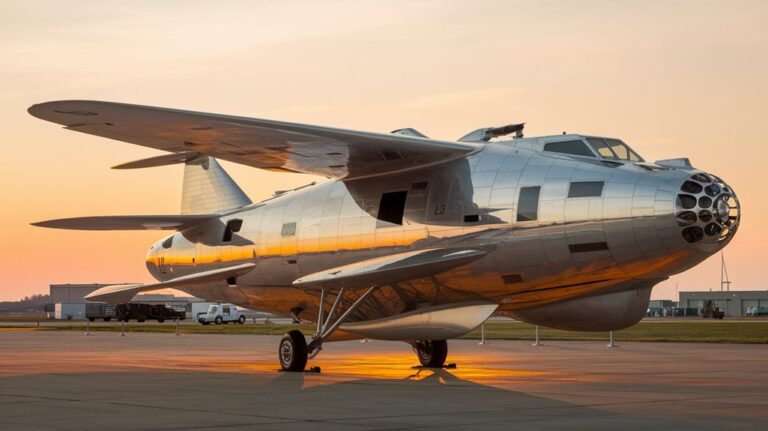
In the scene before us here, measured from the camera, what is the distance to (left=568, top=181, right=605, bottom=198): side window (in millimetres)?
19297

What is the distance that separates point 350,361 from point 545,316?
27.4 feet

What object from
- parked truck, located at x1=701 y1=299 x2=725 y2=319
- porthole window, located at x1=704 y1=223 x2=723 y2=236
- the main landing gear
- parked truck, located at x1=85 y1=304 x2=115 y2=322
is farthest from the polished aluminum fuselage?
parked truck, located at x1=701 y1=299 x2=725 y2=319

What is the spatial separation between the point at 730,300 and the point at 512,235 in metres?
147

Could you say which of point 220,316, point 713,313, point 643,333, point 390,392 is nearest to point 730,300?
point 713,313

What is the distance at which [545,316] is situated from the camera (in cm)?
2184

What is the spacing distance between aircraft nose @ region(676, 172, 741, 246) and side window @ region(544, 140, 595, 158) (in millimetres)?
2591

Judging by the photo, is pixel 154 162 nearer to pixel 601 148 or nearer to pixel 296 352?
pixel 296 352

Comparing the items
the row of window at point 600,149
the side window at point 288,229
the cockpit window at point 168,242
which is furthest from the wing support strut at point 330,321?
the cockpit window at point 168,242

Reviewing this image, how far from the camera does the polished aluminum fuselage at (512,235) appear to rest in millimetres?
18891

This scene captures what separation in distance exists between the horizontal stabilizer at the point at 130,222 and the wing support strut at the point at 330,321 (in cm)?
551

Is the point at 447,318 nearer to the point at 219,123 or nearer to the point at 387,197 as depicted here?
the point at 387,197

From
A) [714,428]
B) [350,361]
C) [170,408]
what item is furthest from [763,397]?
[350,361]

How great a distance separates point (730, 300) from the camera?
159 m

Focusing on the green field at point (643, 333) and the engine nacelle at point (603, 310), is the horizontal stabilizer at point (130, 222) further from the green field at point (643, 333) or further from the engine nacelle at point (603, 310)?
the green field at point (643, 333)
